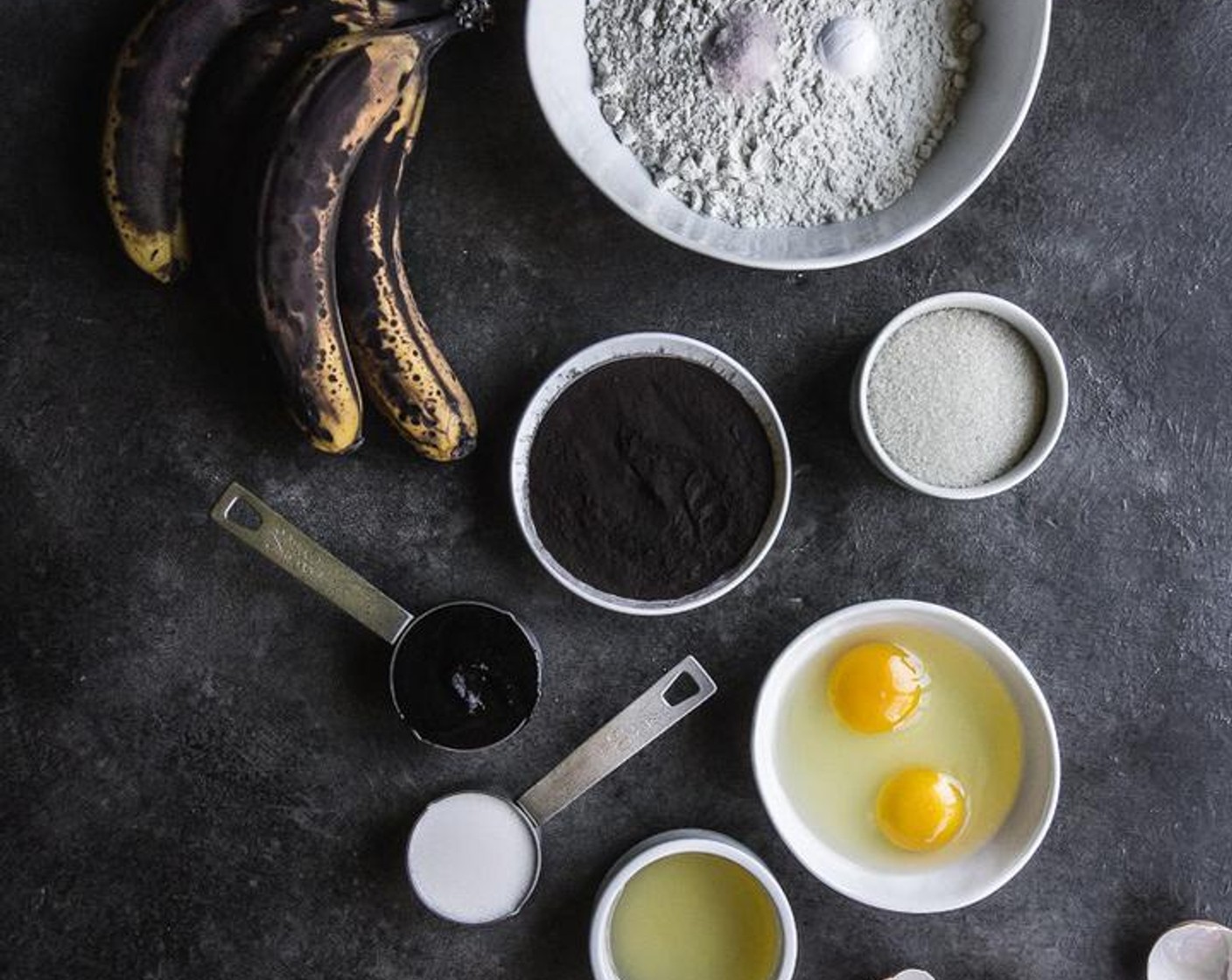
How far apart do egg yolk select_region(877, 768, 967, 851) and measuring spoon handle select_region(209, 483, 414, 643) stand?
0.63m

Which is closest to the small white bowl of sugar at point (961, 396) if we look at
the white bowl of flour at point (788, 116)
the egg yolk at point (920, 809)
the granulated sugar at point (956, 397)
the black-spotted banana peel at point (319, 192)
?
the granulated sugar at point (956, 397)

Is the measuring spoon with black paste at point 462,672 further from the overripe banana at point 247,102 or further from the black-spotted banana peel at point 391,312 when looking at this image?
the overripe banana at point 247,102

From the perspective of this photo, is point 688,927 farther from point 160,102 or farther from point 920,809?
point 160,102

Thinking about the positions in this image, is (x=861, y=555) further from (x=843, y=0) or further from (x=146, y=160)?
(x=146, y=160)

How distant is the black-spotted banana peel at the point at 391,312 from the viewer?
1.39 m

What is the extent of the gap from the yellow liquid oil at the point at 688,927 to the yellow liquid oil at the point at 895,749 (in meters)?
0.14

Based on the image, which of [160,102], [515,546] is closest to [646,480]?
[515,546]

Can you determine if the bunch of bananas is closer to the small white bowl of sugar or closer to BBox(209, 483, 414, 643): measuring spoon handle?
BBox(209, 483, 414, 643): measuring spoon handle

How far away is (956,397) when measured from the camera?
145 centimetres

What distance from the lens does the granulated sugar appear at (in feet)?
4.75

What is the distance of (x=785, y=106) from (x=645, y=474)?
0.44 m

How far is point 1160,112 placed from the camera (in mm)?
1537

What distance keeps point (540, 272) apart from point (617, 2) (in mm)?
326

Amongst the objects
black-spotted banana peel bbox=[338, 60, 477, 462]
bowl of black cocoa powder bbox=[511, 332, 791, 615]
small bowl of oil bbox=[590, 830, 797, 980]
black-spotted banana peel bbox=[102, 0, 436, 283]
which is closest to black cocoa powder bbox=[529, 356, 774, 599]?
bowl of black cocoa powder bbox=[511, 332, 791, 615]
